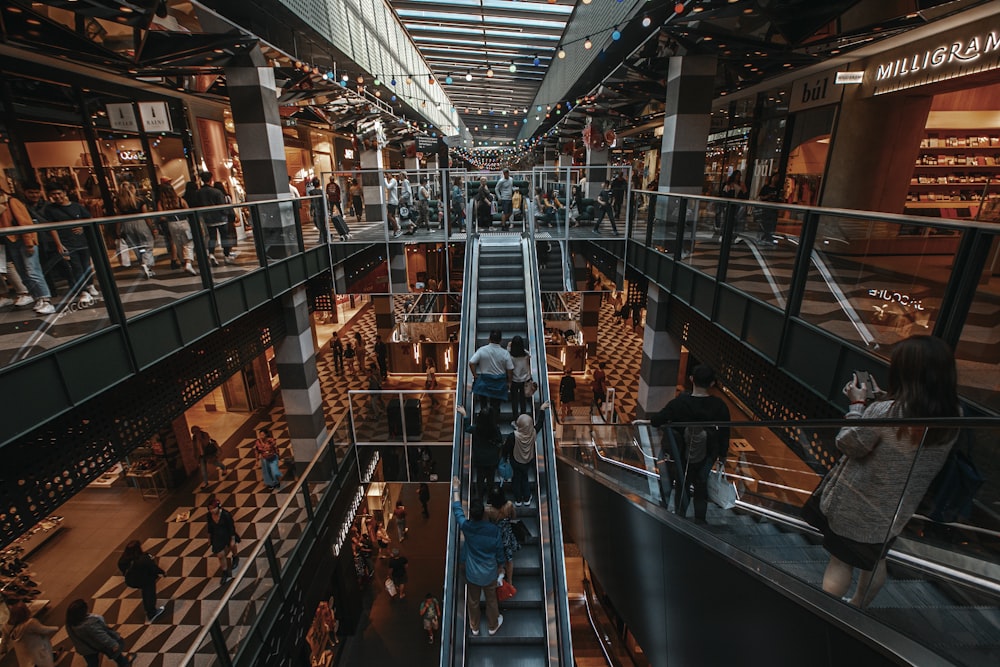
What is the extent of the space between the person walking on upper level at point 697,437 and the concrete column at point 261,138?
6.95 metres

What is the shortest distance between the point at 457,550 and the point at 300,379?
19.7ft

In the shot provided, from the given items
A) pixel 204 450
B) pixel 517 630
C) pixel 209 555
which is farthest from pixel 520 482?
pixel 204 450

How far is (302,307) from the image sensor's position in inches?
372

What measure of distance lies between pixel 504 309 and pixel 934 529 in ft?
22.3

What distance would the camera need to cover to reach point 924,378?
2.12 meters

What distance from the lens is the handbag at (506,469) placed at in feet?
19.0

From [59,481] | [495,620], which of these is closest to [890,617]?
[495,620]

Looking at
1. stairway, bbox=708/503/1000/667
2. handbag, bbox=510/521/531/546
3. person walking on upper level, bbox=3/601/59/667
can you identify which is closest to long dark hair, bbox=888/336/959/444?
stairway, bbox=708/503/1000/667

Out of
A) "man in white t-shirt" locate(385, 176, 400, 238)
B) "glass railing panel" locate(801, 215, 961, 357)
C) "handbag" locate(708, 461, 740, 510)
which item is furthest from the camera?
"man in white t-shirt" locate(385, 176, 400, 238)

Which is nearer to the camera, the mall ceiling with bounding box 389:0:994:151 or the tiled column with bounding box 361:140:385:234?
the mall ceiling with bounding box 389:0:994:151

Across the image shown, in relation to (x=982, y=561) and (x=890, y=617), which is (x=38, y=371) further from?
(x=982, y=561)

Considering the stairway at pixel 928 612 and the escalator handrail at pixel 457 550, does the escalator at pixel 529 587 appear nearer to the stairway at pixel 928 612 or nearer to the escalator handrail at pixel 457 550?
the escalator handrail at pixel 457 550

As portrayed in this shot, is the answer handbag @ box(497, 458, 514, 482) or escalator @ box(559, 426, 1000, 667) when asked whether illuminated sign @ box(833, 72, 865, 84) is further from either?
handbag @ box(497, 458, 514, 482)

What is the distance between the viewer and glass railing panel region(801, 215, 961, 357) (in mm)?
3162
